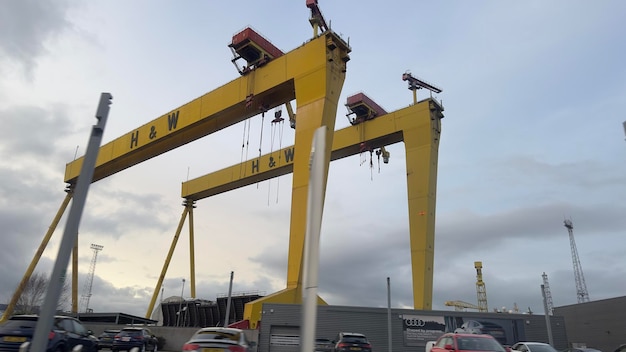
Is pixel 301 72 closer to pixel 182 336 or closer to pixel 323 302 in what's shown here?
pixel 323 302

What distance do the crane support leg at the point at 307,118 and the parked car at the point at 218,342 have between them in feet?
37.4

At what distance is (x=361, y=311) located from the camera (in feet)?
84.7

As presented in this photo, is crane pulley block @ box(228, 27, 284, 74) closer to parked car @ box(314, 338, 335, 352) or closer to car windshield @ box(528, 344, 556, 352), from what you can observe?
parked car @ box(314, 338, 335, 352)

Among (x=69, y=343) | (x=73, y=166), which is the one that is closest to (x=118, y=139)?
(x=73, y=166)

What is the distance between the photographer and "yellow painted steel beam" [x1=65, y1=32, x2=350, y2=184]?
22.6 m

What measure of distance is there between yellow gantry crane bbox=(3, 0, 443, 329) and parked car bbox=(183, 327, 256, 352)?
36.3 ft

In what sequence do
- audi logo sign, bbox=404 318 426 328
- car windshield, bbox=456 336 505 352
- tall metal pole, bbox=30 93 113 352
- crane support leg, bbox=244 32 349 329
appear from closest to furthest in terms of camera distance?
1. tall metal pole, bbox=30 93 113 352
2. car windshield, bbox=456 336 505 352
3. crane support leg, bbox=244 32 349 329
4. audi logo sign, bbox=404 318 426 328

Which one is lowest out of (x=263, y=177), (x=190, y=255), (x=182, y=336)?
(x=182, y=336)

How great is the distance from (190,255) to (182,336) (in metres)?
15.1

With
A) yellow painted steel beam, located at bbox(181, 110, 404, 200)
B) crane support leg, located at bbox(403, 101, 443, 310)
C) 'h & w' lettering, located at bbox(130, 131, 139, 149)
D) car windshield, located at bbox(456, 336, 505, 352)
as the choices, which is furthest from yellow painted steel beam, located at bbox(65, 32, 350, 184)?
car windshield, located at bbox(456, 336, 505, 352)

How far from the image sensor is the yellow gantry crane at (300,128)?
72.2 feet

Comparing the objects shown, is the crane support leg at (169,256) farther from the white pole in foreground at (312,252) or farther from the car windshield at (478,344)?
the white pole in foreground at (312,252)

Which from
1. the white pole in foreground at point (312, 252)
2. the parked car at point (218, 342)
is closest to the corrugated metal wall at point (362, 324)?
the parked car at point (218, 342)

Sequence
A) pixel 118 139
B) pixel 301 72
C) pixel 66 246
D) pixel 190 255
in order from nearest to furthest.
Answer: pixel 66 246 < pixel 301 72 < pixel 118 139 < pixel 190 255
